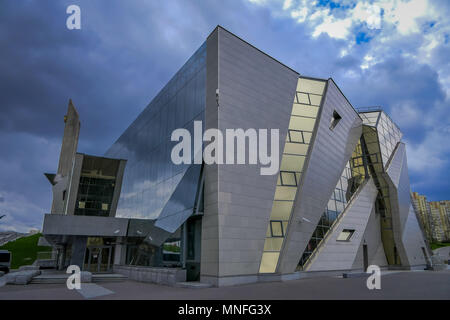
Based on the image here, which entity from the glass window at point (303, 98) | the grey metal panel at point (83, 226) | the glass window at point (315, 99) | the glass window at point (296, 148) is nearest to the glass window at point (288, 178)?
the glass window at point (296, 148)

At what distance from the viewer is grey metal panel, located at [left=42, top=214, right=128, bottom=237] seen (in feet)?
72.7

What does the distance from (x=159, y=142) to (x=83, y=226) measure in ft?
30.7

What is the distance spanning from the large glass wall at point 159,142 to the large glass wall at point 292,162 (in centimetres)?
580

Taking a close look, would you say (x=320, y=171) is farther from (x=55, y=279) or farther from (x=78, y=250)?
(x=78, y=250)

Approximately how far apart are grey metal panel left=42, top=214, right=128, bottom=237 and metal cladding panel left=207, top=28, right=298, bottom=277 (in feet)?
41.3

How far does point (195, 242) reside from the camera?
58.5 feet

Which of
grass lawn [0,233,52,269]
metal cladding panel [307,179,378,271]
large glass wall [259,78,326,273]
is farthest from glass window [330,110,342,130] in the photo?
grass lawn [0,233,52,269]

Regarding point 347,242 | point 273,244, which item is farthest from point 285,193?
point 347,242

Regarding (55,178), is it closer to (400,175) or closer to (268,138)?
(268,138)

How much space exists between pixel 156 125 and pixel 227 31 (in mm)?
12216

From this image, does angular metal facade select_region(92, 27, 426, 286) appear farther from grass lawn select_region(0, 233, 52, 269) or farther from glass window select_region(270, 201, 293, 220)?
grass lawn select_region(0, 233, 52, 269)

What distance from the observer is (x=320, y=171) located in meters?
22.1

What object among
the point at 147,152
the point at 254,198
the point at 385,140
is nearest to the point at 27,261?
the point at 147,152

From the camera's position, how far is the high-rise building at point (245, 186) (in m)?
16.8
